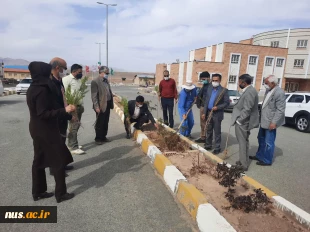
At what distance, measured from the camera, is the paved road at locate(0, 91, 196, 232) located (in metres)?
2.62

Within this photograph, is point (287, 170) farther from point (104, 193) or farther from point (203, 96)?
point (104, 193)

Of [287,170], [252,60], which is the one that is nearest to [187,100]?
[287,170]

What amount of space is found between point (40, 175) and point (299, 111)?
957 cm

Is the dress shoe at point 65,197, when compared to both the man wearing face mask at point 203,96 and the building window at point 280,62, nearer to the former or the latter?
the man wearing face mask at point 203,96

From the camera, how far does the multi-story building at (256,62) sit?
32.9 metres

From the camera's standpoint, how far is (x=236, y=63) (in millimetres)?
33844

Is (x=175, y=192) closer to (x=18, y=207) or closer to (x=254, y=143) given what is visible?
(x=18, y=207)

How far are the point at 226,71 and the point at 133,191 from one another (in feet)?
109

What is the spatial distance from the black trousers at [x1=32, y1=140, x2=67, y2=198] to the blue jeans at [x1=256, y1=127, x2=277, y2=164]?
3.99 m

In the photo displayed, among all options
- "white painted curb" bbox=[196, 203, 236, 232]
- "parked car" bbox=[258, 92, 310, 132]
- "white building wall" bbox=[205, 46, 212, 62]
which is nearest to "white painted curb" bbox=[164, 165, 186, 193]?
"white painted curb" bbox=[196, 203, 236, 232]

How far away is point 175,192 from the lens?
330 cm

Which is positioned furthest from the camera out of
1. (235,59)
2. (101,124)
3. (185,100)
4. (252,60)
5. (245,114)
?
(252,60)

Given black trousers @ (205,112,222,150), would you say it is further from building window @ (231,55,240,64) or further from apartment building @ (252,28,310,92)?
apartment building @ (252,28,310,92)

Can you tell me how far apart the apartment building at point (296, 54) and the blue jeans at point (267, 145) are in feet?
125
